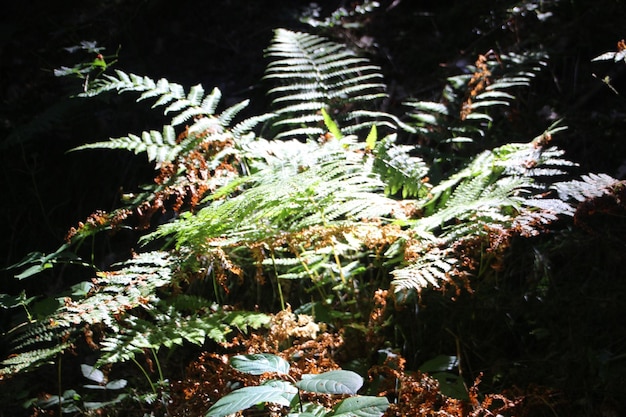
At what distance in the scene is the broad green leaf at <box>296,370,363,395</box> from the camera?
141 centimetres

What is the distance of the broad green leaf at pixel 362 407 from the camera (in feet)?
→ 4.60

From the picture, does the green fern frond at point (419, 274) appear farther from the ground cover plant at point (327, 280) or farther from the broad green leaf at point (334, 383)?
the broad green leaf at point (334, 383)

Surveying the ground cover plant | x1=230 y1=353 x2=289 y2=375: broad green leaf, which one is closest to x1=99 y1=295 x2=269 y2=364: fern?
the ground cover plant

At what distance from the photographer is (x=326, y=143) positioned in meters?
2.46

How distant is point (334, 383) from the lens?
1.45 meters

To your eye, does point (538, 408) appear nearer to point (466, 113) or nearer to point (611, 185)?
point (611, 185)

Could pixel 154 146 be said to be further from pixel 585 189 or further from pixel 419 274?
pixel 585 189

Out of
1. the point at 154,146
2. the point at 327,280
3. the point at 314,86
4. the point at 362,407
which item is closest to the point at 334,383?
Answer: the point at 362,407

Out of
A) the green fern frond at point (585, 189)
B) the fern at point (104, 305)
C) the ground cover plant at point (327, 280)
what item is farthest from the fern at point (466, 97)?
the fern at point (104, 305)

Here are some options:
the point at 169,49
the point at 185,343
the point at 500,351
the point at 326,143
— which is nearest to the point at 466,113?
the point at 326,143

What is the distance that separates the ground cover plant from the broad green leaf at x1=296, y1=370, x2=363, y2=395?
0.41 feet

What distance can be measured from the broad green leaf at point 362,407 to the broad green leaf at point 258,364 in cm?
18

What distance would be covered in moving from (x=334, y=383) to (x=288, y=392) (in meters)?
0.14

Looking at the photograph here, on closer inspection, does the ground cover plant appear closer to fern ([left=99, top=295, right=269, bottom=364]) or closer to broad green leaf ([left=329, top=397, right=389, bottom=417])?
fern ([left=99, top=295, right=269, bottom=364])
